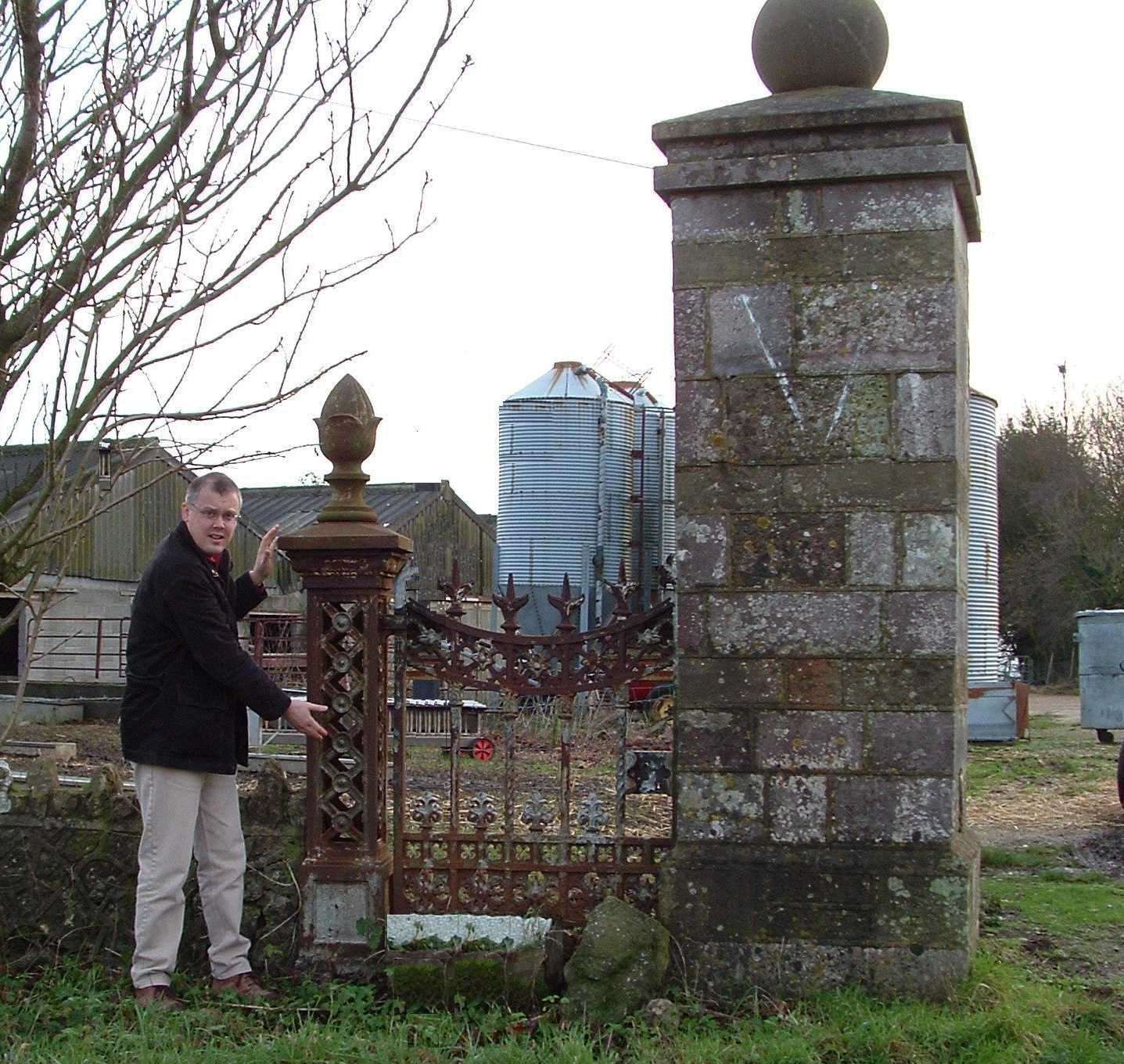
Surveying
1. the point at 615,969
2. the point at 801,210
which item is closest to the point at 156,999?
the point at 615,969

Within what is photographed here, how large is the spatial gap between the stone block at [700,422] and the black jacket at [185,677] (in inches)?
66.4

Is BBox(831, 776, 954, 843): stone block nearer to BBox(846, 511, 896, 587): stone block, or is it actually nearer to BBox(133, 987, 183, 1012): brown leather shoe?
BBox(846, 511, 896, 587): stone block

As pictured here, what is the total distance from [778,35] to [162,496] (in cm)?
2552

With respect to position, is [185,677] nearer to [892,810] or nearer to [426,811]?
[426,811]

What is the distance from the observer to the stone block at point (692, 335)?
4.72 meters

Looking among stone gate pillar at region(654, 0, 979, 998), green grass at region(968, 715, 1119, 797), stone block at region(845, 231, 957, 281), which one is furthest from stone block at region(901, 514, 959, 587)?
green grass at region(968, 715, 1119, 797)

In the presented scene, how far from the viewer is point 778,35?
488cm

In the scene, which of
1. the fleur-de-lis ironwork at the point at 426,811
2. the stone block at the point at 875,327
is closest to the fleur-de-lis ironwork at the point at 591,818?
the fleur-de-lis ironwork at the point at 426,811

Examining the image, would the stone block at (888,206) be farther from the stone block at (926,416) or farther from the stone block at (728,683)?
the stone block at (728,683)

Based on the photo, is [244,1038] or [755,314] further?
[755,314]

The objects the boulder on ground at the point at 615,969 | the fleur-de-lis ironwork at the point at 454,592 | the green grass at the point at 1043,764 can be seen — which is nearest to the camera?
the boulder on ground at the point at 615,969

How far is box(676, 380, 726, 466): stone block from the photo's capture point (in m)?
4.70

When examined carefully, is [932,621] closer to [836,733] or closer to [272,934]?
[836,733]

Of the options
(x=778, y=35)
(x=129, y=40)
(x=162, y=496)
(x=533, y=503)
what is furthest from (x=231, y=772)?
(x=162, y=496)
